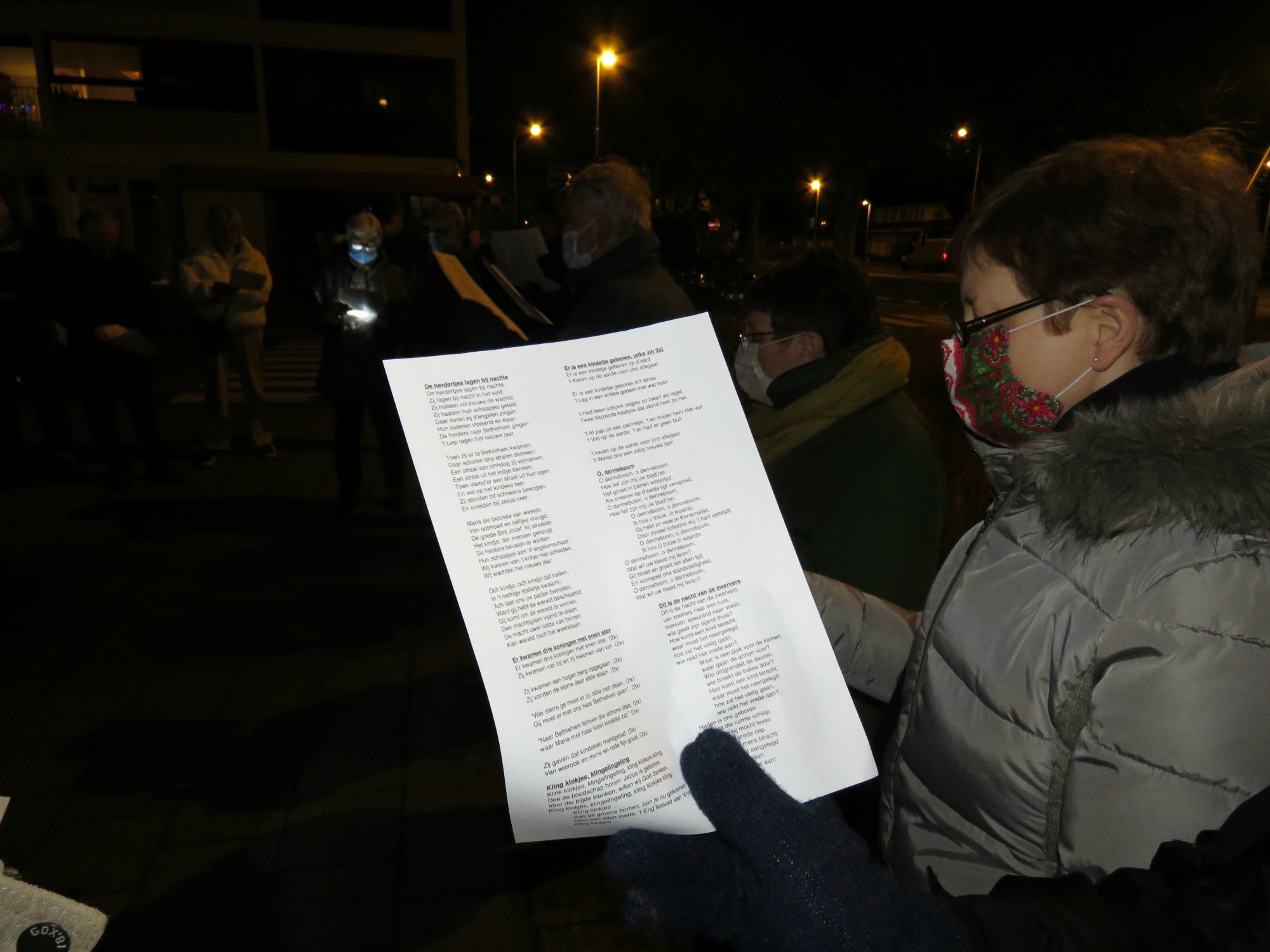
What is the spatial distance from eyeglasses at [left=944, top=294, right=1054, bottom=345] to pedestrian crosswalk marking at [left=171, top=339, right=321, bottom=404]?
763 cm

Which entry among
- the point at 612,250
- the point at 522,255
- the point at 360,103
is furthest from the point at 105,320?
the point at 360,103

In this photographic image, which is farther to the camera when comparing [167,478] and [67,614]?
[167,478]

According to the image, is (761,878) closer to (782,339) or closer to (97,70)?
(782,339)

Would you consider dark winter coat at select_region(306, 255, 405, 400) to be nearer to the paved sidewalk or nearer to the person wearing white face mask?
the paved sidewalk

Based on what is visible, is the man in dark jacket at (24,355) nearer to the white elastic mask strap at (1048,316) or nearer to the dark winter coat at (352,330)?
the dark winter coat at (352,330)

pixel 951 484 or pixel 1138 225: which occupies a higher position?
pixel 1138 225

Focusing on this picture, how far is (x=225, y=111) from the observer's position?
76.8 feet

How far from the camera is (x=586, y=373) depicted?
96 centimetres

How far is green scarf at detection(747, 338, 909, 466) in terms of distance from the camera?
2.17 meters

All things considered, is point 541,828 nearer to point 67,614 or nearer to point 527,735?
point 527,735

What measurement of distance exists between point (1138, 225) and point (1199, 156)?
0.61 ft

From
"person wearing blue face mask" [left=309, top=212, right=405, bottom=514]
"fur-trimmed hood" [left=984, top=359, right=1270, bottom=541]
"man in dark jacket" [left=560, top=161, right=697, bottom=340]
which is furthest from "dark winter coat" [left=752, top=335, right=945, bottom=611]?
"person wearing blue face mask" [left=309, top=212, right=405, bottom=514]

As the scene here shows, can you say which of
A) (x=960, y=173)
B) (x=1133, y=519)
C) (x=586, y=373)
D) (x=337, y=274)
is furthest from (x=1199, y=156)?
(x=960, y=173)

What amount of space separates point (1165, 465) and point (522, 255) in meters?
4.39
